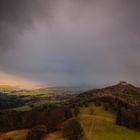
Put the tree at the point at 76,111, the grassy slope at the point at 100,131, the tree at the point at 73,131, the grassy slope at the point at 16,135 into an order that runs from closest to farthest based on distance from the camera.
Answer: the tree at the point at 73,131 < the grassy slope at the point at 100,131 < the grassy slope at the point at 16,135 < the tree at the point at 76,111

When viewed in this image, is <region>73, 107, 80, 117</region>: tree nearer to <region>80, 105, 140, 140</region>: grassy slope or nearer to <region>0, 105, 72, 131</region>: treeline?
<region>80, 105, 140, 140</region>: grassy slope

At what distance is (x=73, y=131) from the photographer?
12769cm

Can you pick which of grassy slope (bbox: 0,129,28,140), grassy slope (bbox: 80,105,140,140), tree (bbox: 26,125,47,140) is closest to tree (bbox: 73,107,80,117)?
grassy slope (bbox: 80,105,140,140)

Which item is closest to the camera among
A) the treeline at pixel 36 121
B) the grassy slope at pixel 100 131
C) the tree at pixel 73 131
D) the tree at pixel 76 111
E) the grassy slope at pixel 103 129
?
the tree at pixel 73 131

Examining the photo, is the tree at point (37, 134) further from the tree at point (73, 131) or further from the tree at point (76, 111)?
the tree at point (76, 111)

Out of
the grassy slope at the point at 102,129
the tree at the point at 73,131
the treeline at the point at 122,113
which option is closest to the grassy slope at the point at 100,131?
the grassy slope at the point at 102,129

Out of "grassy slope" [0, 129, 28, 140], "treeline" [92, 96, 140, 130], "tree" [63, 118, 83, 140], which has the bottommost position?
"grassy slope" [0, 129, 28, 140]

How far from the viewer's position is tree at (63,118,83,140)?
4911 inches

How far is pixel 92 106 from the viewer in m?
178

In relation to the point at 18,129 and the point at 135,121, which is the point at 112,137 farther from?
the point at 18,129

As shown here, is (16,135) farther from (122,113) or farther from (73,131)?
(122,113)

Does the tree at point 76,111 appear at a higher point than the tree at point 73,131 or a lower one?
higher

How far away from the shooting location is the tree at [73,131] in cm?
12473

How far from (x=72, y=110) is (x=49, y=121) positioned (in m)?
23.1
